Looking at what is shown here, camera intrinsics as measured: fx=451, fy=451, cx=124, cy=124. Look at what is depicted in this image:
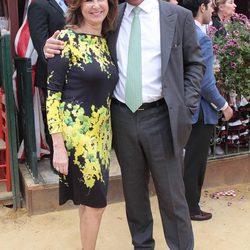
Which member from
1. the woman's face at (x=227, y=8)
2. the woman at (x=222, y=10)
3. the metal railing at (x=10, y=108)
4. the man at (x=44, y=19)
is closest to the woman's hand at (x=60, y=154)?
the man at (x=44, y=19)

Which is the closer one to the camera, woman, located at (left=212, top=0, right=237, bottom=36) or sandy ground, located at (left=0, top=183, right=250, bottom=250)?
sandy ground, located at (left=0, top=183, right=250, bottom=250)

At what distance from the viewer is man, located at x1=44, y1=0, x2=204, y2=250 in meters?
2.63

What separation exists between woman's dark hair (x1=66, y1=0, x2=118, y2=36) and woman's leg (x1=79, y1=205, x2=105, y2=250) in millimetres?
1064

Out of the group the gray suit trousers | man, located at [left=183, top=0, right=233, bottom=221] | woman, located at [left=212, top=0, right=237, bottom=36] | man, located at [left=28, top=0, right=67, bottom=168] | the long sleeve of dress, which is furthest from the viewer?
woman, located at [left=212, top=0, right=237, bottom=36]

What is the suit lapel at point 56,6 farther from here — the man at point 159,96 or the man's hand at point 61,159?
the man's hand at point 61,159

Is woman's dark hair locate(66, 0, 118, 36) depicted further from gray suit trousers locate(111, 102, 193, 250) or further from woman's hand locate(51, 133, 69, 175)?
woman's hand locate(51, 133, 69, 175)

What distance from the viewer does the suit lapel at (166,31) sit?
2.58 metres

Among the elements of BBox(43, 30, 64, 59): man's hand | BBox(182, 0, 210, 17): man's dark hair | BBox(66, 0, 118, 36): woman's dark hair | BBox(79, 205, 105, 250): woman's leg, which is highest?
BBox(182, 0, 210, 17): man's dark hair

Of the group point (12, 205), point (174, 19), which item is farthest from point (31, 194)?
point (174, 19)

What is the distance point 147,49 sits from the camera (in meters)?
2.64

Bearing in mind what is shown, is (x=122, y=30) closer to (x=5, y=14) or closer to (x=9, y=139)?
(x=9, y=139)

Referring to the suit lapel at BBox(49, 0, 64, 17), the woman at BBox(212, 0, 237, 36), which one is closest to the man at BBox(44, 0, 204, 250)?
the suit lapel at BBox(49, 0, 64, 17)

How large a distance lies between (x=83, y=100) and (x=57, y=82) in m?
0.18

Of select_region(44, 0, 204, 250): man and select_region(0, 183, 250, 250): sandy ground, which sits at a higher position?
select_region(44, 0, 204, 250): man
